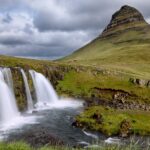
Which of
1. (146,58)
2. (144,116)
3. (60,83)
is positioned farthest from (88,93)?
(146,58)

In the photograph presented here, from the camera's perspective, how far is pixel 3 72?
245ft

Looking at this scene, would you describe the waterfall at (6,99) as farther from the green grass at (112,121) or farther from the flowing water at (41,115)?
the green grass at (112,121)

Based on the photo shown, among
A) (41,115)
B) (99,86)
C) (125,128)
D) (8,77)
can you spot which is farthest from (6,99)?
(99,86)

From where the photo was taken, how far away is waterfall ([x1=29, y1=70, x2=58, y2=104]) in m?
83.8

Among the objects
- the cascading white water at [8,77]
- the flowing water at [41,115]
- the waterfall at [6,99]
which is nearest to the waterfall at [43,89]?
the flowing water at [41,115]

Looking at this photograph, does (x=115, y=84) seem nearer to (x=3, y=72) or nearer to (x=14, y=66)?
(x=14, y=66)

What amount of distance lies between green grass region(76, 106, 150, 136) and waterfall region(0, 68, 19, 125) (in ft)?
45.3

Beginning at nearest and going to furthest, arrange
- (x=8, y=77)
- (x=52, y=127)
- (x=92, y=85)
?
(x=52, y=127)
(x=8, y=77)
(x=92, y=85)

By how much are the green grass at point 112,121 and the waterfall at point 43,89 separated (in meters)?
19.3

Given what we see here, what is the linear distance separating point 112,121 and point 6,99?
22.2 m

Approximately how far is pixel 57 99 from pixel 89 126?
93.8 feet

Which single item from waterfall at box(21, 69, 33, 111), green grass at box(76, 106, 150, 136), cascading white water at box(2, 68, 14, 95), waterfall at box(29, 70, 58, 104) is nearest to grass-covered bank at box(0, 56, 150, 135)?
waterfall at box(21, 69, 33, 111)

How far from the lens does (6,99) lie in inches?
2783

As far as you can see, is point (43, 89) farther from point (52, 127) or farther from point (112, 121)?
point (112, 121)
